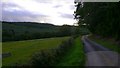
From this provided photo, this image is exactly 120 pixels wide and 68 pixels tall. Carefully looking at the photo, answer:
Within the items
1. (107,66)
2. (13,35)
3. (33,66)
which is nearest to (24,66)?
(33,66)

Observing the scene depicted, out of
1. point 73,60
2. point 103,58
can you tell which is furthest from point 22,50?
point 73,60

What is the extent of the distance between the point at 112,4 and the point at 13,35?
57509mm

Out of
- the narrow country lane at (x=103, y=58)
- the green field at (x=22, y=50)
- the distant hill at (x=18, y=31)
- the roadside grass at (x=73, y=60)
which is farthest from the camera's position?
the distant hill at (x=18, y=31)

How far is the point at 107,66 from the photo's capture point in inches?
787

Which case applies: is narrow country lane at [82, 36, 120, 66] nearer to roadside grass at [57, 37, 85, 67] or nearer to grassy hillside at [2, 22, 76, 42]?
roadside grass at [57, 37, 85, 67]

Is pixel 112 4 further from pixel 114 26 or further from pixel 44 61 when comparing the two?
pixel 44 61

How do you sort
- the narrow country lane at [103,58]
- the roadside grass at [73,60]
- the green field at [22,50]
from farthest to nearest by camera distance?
the green field at [22,50] < the roadside grass at [73,60] < the narrow country lane at [103,58]

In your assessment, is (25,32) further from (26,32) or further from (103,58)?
(103,58)

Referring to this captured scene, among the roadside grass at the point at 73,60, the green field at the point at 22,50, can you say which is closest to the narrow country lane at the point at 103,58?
the roadside grass at the point at 73,60

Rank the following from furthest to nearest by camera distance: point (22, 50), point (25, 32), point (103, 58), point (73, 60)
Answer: point (25, 32) < point (22, 50) < point (103, 58) < point (73, 60)

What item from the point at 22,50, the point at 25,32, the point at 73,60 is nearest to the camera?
the point at 73,60

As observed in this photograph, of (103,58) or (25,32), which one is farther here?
(25,32)

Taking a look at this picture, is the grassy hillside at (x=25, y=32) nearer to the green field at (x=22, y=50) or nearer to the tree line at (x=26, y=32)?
the tree line at (x=26, y=32)

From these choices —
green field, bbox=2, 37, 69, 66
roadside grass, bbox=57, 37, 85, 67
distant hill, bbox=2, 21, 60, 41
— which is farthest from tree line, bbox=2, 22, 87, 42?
roadside grass, bbox=57, 37, 85, 67
